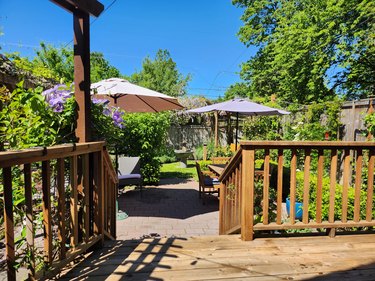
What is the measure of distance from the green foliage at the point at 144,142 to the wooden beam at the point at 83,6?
15.1ft

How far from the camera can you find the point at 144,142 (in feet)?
23.3

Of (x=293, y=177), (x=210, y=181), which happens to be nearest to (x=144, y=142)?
(x=210, y=181)

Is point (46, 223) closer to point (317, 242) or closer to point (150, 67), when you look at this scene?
point (317, 242)

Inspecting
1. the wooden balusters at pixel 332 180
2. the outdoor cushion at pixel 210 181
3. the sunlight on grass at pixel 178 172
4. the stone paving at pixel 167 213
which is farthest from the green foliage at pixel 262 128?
the wooden balusters at pixel 332 180

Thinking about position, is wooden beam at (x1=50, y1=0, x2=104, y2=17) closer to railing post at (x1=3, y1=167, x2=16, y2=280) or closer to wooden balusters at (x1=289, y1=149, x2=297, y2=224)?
railing post at (x1=3, y1=167, x2=16, y2=280)

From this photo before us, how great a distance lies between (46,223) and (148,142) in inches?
214

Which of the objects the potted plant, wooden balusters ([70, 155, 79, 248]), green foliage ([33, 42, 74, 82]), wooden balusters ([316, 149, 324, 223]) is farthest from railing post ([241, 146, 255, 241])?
green foliage ([33, 42, 74, 82])

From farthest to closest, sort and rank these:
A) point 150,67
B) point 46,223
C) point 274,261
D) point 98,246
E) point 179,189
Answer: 1. point 150,67
2. point 179,189
3. point 98,246
4. point 274,261
5. point 46,223

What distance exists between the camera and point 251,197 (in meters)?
2.47

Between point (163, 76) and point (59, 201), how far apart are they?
2753 cm

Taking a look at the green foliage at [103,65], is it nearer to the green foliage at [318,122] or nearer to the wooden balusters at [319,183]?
the green foliage at [318,122]

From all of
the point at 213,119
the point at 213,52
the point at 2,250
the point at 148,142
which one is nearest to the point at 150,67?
the point at 213,52

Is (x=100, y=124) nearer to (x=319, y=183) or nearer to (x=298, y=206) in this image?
(x=319, y=183)

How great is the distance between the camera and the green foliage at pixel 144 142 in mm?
7051
